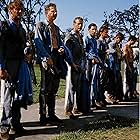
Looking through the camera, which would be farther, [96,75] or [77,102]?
[96,75]

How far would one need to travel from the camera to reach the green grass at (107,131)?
5.70 m

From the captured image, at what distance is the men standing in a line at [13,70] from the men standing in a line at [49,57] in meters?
0.43

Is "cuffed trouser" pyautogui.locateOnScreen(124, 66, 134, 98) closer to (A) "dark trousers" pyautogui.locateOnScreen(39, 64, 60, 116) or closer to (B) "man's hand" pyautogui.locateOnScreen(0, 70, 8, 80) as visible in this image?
(A) "dark trousers" pyautogui.locateOnScreen(39, 64, 60, 116)

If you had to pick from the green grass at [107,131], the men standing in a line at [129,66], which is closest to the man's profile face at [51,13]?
the green grass at [107,131]

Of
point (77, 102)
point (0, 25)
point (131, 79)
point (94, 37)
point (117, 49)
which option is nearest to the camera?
point (0, 25)

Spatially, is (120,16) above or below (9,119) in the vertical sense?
above

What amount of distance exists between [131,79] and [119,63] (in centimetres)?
79

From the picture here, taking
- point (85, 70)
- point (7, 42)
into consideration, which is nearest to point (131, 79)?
point (85, 70)

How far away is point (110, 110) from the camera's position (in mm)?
8711

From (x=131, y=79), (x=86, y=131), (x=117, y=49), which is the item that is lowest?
(x=86, y=131)

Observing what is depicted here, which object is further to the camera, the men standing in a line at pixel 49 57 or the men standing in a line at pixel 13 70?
the men standing in a line at pixel 49 57

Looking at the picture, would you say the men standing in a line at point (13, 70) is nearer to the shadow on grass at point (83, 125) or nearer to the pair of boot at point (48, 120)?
the shadow on grass at point (83, 125)

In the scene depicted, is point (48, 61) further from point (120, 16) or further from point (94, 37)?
point (120, 16)

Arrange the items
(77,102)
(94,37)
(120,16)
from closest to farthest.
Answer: (77,102), (94,37), (120,16)
